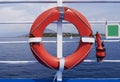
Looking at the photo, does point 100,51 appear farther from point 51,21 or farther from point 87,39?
point 51,21

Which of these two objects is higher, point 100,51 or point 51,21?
point 51,21

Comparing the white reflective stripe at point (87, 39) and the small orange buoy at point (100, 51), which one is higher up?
the white reflective stripe at point (87, 39)

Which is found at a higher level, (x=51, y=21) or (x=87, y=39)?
(x=51, y=21)

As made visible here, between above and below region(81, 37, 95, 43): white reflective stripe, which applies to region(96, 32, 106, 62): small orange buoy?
below

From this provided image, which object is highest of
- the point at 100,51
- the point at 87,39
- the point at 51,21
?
the point at 51,21

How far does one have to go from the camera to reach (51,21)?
8.17ft

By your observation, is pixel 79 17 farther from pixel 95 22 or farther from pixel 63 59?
pixel 63 59

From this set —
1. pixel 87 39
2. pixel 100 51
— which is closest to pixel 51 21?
pixel 87 39

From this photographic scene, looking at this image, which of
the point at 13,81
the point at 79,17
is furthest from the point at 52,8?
the point at 13,81

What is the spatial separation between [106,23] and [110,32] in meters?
0.09

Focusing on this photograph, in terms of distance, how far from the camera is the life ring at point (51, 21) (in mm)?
2461

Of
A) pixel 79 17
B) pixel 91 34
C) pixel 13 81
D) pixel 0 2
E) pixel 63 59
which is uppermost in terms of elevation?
pixel 0 2

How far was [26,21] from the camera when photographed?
2547 millimetres

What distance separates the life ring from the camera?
8.07ft
